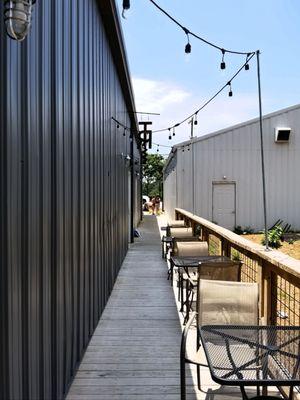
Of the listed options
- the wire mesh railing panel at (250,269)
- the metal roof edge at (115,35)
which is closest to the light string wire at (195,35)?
the metal roof edge at (115,35)

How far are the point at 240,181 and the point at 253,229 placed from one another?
1.79 m

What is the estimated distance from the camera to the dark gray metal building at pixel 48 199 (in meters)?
1.77

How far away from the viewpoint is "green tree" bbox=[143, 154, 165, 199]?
4831cm

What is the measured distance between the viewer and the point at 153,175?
164 feet

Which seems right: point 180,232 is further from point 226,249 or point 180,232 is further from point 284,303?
point 284,303

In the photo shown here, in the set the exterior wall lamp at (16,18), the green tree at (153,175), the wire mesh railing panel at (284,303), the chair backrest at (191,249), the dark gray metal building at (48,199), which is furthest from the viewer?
the green tree at (153,175)

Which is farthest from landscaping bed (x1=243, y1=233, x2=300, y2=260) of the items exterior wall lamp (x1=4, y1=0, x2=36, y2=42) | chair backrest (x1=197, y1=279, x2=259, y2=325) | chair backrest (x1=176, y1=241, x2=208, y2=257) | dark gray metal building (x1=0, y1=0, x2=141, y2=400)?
exterior wall lamp (x1=4, y1=0, x2=36, y2=42)

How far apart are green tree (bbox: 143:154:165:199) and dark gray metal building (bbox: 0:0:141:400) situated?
4275 cm

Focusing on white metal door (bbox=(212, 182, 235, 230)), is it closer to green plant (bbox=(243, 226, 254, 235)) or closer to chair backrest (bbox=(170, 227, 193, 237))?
green plant (bbox=(243, 226, 254, 235))

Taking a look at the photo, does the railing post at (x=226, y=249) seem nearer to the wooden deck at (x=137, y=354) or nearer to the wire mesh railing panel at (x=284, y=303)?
the wooden deck at (x=137, y=354)

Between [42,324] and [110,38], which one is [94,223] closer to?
[42,324]

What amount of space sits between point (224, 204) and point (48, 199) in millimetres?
13273

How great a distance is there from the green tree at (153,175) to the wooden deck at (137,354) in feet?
135

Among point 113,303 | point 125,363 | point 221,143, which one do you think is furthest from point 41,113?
point 221,143
